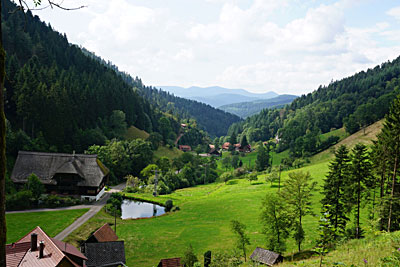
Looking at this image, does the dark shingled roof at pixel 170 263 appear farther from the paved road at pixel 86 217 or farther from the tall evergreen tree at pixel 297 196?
the paved road at pixel 86 217

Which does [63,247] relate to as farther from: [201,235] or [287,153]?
[287,153]

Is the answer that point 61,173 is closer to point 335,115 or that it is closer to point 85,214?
point 85,214

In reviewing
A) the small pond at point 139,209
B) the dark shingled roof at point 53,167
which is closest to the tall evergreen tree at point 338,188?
the small pond at point 139,209

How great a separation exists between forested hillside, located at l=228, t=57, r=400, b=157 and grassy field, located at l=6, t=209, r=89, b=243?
88488 millimetres

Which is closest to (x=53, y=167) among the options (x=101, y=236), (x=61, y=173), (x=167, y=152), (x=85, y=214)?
(x=61, y=173)

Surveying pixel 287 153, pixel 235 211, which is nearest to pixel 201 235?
pixel 235 211

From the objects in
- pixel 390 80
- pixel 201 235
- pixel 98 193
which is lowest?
pixel 201 235

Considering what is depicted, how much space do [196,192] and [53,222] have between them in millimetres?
39918

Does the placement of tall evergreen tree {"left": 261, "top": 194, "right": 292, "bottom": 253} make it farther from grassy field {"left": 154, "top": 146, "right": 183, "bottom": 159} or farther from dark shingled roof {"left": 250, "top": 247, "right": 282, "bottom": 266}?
grassy field {"left": 154, "top": 146, "right": 183, "bottom": 159}

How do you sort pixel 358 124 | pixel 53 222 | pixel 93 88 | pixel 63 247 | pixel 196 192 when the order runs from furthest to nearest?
pixel 358 124 < pixel 93 88 < pixel 196 192 < pixel 53 222 < pixel 63 247

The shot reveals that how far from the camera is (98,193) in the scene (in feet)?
181

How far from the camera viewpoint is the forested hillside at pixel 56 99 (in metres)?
62.2

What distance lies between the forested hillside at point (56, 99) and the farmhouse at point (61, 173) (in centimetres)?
557

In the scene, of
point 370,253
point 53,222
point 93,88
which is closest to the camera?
point 370,253
